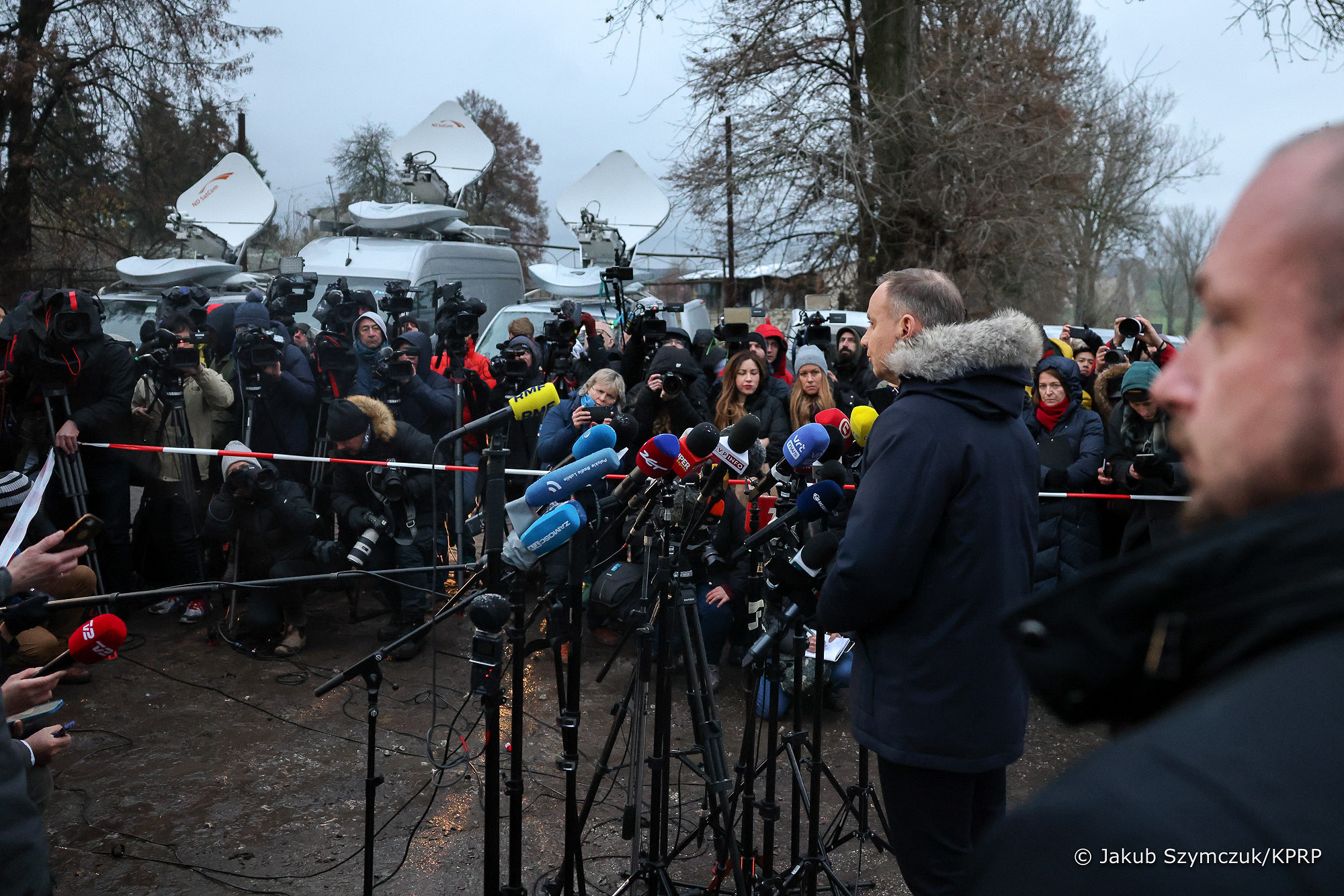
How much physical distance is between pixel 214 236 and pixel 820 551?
10.5 meters

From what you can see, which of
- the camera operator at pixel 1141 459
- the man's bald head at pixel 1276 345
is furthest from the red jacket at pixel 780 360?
the man's bald head at pixel 1276 345

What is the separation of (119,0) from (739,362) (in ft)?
52.0

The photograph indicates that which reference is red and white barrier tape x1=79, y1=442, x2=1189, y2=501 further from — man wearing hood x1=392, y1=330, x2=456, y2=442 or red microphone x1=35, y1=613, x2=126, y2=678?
red microphone x1=35, y1=613, x2=126, y2=678

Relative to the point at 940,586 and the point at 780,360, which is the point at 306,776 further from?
the point at 780,360

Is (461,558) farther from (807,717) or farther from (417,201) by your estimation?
(417,201)

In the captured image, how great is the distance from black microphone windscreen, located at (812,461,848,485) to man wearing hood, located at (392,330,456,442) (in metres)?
4.35

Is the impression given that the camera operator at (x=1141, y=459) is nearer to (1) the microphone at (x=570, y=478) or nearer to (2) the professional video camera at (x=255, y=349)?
(1) the microphone at (x=570, y=478)

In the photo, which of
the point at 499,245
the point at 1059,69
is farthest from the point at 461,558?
the point at 1059,69

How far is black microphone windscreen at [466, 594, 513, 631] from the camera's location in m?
2.29

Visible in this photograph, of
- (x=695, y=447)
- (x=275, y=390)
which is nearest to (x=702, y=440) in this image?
(x=695, y=447)

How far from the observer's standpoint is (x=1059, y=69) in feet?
53.2

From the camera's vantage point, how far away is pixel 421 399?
263 inches

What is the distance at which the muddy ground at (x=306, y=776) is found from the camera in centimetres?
366

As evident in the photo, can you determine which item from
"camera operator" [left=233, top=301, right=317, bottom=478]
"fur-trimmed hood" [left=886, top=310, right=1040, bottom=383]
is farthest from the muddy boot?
"fur-trimmed hood" [left=886, top=310, right=1040, bottom=383]
